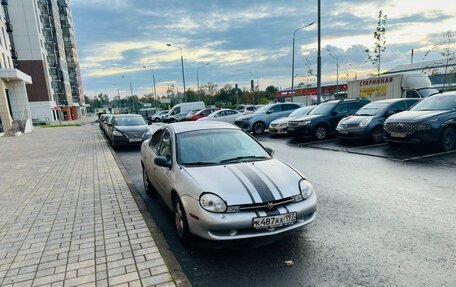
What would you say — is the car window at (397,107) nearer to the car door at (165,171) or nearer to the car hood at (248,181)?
the car hood at (248,181)

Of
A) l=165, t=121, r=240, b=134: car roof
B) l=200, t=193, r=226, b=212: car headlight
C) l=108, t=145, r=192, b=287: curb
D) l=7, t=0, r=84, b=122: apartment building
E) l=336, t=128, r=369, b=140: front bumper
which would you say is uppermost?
l=7, t=0, r=84, b=122: apartment building

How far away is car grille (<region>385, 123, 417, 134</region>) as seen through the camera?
8742mm

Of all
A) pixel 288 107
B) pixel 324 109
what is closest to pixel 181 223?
pixel 324 109

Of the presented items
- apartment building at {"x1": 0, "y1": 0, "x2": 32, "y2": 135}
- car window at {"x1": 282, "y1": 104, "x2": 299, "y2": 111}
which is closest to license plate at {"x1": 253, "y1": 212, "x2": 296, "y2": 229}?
car window at {"x1": 282, "y1": 104, "x2": 299, "y2": 111}

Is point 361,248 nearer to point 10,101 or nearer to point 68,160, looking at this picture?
point 68,160

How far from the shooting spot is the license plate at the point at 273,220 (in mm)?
3324

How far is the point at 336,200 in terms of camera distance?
17.6ft

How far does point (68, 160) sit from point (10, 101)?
25.0 metres

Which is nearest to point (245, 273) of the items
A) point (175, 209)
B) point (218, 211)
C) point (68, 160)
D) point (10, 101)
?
point (218, 211)

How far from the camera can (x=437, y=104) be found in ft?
31.0

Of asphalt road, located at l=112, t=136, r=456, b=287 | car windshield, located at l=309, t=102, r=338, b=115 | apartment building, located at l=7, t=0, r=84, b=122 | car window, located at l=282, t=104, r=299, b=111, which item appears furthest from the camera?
apartment building, located at l=7, t=0, r=84, b=122

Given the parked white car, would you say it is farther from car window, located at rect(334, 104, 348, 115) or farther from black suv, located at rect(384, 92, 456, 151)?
black suv, located at rect(384, 92, 456, 151)

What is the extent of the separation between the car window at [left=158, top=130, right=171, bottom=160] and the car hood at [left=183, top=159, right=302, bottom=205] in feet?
2.68

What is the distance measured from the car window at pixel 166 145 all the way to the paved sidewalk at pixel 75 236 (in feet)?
3.57
